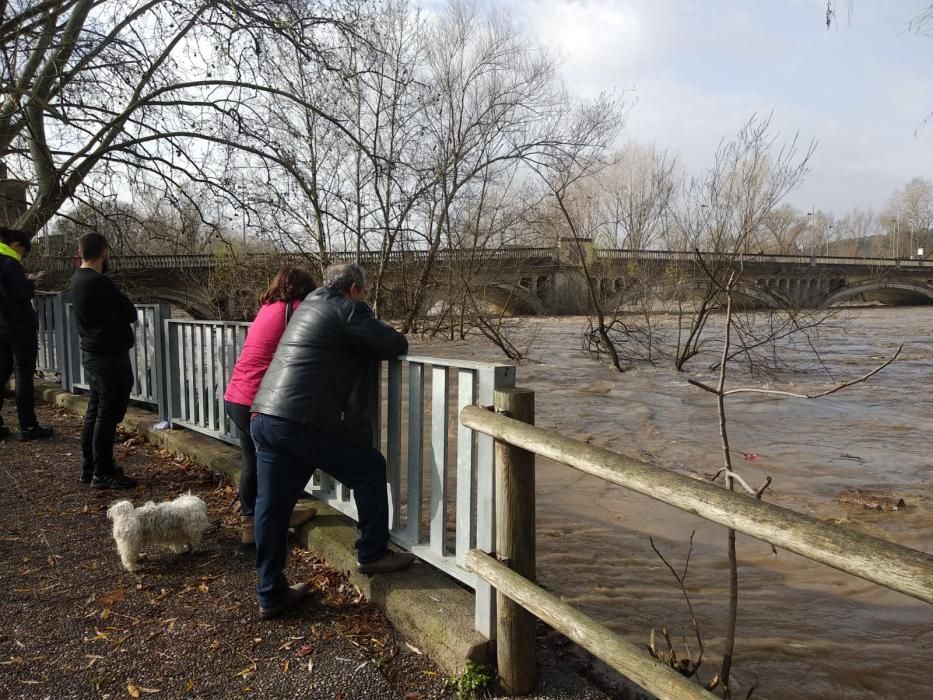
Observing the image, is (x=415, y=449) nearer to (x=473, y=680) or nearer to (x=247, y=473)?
(x=473, y=680)

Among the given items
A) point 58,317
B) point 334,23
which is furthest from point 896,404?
point 58,317

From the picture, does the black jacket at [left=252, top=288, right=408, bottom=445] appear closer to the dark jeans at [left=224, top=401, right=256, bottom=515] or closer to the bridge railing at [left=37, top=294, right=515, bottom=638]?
the bridge railing at [left=37, top=294, right=515, bottom=638]

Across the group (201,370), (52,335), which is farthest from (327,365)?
(52,335)

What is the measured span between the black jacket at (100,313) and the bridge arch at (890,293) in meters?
39.5

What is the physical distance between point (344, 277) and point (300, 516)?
1594 mm

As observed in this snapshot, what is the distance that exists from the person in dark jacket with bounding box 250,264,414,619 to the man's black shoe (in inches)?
93.3

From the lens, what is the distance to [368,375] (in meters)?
3.27

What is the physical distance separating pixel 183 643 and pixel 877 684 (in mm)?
3362

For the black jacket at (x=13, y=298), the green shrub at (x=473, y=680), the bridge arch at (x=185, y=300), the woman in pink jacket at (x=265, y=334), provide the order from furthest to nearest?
the bridge arch at (x=185, y=300) → the black jacket at (x=13, y=298) → the woman in pink jacket at (x=265, y=334) → the green shrub at (x=473, y=680)

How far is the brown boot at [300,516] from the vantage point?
12.8ft

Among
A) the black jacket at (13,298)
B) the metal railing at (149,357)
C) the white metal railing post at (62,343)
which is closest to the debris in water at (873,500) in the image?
the metal railing at (149,357)

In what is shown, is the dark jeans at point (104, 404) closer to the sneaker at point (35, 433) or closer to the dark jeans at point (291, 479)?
the sneaker at point (35, 433)

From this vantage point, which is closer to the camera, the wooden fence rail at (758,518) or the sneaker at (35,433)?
the wooden fence rail at (758,518)

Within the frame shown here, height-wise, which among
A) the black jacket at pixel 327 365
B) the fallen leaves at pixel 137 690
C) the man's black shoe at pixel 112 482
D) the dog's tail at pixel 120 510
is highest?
the black jacket at pixel 327 365
